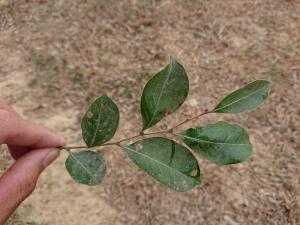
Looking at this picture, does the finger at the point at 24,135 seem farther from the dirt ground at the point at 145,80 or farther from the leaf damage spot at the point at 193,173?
the dirt ground at the point at 145,80

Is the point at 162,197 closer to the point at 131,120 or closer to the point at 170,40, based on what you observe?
the point at 131,120

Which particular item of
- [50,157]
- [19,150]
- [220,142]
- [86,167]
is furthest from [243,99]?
[19,150]

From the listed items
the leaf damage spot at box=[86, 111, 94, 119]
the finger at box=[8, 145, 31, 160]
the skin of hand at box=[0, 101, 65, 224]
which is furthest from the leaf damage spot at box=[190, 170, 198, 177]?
the finger at box=[8, 145, 31, 160]

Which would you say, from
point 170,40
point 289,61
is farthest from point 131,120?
point 289,61

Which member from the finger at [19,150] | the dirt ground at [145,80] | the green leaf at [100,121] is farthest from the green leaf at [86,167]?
the dirt ground at [145,80]

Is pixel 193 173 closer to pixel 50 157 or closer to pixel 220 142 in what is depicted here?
pixel 220 142

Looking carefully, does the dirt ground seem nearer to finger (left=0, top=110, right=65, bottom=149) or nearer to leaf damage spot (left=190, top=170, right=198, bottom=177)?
finger (left=0, top=110, right=65, bottom=149)
